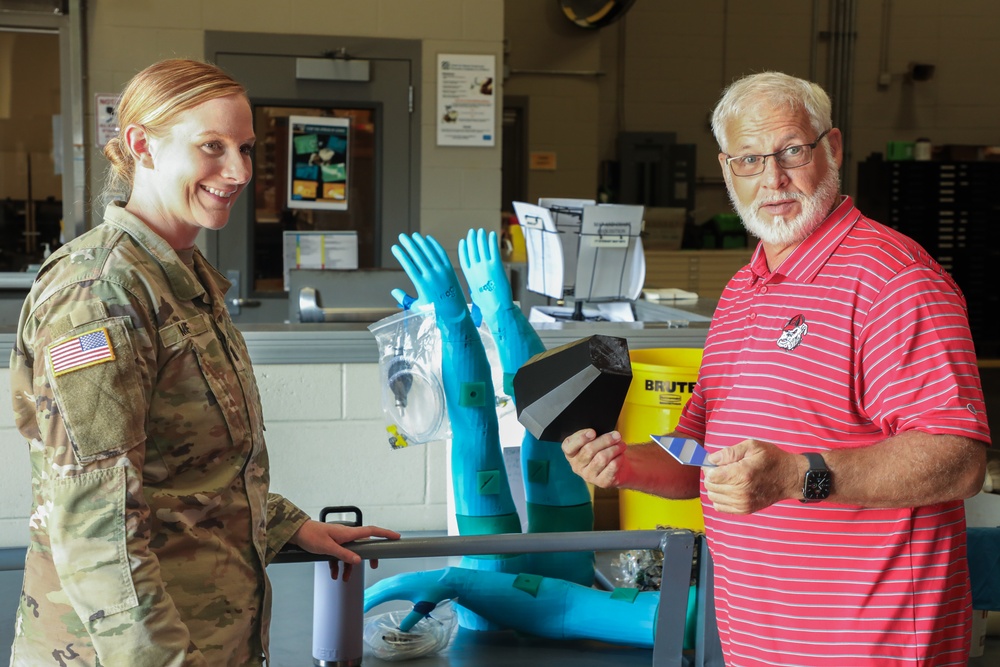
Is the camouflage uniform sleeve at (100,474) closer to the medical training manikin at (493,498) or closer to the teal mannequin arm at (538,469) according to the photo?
the medical training manikin at (493,498)

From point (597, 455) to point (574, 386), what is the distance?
18cm

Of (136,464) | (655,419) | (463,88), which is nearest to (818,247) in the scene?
(655,419)

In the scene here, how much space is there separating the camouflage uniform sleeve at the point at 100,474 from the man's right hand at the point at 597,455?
596 mm

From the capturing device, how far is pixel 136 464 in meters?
1.09

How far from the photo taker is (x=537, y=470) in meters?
2.05

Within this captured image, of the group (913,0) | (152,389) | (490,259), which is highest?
(913,0)

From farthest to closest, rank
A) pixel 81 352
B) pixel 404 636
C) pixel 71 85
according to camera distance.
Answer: pixel 71 85
pixel 404 636
pixel 81 352

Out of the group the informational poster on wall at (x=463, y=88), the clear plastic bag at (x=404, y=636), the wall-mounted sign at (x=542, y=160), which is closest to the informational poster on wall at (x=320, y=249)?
the informational poster on wall at (x=463, y=88)

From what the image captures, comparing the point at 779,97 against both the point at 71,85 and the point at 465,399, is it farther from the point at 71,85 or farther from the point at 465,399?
the point at 71,85

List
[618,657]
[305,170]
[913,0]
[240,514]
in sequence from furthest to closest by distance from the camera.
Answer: [913,0], [305,170], [618,657], [240,514]

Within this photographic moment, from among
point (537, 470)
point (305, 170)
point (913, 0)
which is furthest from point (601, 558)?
point (913, 0)

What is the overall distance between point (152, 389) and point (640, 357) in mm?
1347

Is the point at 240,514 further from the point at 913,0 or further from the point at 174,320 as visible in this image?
the point at 913,0

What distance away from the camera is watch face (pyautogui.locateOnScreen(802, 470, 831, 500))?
1.23 meters
